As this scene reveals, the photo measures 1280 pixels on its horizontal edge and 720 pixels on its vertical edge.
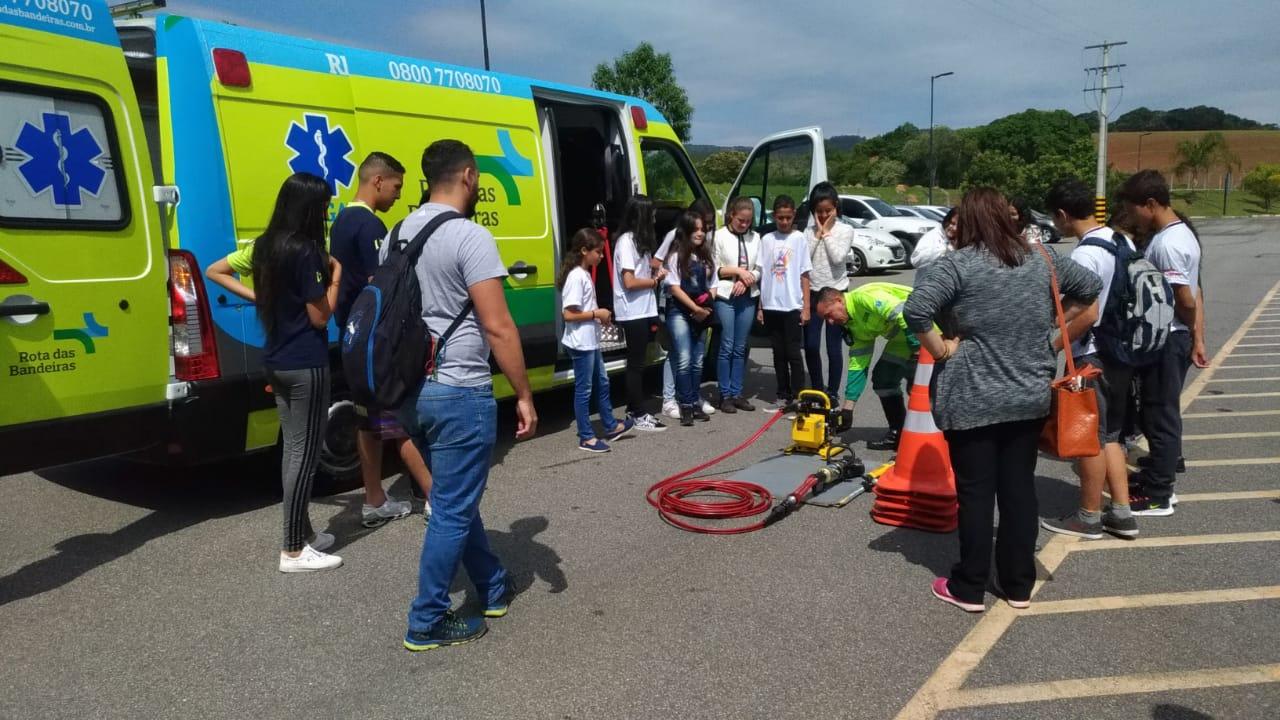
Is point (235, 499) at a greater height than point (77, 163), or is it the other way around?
point (77, 163)

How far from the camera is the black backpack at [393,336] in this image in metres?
3.08

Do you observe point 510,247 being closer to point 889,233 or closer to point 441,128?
point 441,128

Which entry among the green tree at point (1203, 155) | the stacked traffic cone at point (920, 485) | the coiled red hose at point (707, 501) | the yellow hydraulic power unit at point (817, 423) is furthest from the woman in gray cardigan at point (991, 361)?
the green tree at point (1203, 155)

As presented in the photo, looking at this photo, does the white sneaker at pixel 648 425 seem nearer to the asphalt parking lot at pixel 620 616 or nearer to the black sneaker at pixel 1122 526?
the asphalt parking lot at pixel 620 616

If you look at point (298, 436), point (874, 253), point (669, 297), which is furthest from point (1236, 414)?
point (874, 253)

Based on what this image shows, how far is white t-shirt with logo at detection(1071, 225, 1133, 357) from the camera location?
4.45 metres

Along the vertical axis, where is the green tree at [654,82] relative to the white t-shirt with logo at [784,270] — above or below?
above

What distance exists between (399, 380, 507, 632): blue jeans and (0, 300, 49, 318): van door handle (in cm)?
189

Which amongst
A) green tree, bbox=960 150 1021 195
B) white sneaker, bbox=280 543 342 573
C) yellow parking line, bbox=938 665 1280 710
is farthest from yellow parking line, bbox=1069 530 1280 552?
green tree, bbox=960 150 1021 195

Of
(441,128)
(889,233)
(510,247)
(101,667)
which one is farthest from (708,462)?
(889,233)

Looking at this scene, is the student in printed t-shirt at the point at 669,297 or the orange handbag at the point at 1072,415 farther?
the student in printed t-shirt at the point at 669,297

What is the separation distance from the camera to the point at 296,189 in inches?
153

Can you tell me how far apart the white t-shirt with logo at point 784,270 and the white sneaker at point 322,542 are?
4.13 m

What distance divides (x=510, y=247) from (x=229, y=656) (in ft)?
11.0
